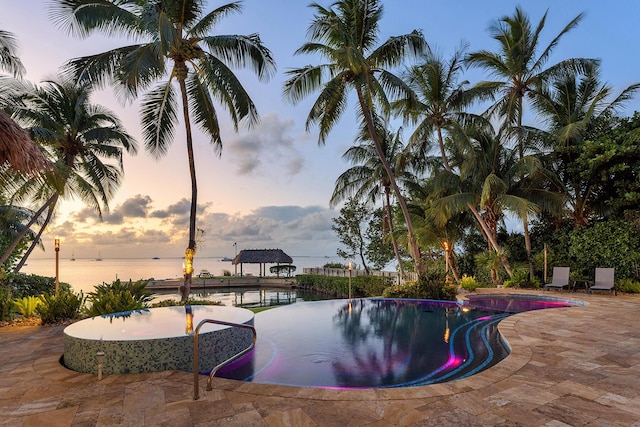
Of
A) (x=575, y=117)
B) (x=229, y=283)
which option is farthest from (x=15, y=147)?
(x=229, y=283)

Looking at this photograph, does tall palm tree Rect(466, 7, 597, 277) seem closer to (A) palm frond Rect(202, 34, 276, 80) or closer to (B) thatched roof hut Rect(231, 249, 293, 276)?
(A) palm frond Rect(202, 34, 276, 80)

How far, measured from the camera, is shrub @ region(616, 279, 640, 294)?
11.6m

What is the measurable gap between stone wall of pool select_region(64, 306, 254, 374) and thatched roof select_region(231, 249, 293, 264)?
24705 millimetres

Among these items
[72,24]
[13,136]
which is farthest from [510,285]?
[72,24]

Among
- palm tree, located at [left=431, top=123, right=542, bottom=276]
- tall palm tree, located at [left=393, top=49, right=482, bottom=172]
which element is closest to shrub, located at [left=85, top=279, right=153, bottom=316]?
tall palm tree, located at [left=393, top=49, right=482, bottom=172]

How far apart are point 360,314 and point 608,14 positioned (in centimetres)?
1570

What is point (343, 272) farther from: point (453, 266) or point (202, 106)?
point (202, 106)

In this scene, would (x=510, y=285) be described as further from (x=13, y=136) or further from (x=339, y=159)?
(x=13, y=136)

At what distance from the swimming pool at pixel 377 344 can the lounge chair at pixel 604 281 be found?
1.80 meters

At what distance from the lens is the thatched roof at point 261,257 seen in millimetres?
30859

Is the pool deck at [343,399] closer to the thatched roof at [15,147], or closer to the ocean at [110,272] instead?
the thatched roof at [15,147]

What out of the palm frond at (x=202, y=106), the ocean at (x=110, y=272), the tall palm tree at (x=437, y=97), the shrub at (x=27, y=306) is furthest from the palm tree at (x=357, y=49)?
the shrub at (x=27, y=306)

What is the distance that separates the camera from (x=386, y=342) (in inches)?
279

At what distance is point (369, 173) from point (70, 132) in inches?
526
